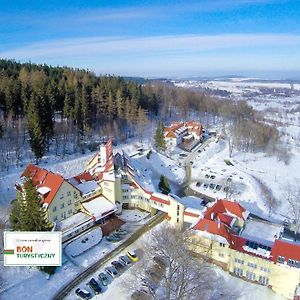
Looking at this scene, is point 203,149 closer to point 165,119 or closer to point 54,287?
point 165,119

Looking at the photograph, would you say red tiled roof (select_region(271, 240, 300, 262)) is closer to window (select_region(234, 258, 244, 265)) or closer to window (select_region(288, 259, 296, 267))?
window (select_region(288, 259, 296, 267))

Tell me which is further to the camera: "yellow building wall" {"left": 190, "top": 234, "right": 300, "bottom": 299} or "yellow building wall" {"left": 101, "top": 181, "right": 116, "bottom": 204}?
"yellow building wall" {"left": 101, "top": 181, "right": 116, "bottom": 204}

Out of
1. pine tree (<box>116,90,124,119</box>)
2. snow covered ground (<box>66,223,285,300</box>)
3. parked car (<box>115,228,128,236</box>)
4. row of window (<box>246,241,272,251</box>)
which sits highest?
pine tree (<box>116,90,124,119</box>)

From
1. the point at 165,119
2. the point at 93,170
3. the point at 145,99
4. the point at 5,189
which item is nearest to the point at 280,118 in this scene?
the point at 165,119

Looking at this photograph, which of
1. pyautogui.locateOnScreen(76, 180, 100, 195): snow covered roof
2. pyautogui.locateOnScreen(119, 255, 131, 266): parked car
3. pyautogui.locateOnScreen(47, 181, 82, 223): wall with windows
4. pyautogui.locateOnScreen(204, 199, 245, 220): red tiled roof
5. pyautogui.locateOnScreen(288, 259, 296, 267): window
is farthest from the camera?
pyautogui.locateOnScreen(76, 180, 100, 195): snow covered roof

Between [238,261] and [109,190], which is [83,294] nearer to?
[238,261]

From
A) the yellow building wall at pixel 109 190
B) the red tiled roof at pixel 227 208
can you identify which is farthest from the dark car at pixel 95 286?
the red tiled roof at pixel 227 208

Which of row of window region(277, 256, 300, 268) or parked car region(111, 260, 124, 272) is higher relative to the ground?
row of window region(277, 256, 300, 268)

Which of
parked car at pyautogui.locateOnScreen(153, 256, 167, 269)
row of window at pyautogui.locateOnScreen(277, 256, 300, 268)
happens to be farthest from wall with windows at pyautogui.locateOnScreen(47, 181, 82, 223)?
row of window at pyautogui.locateOnScreen(277, 256, 300, 268)
